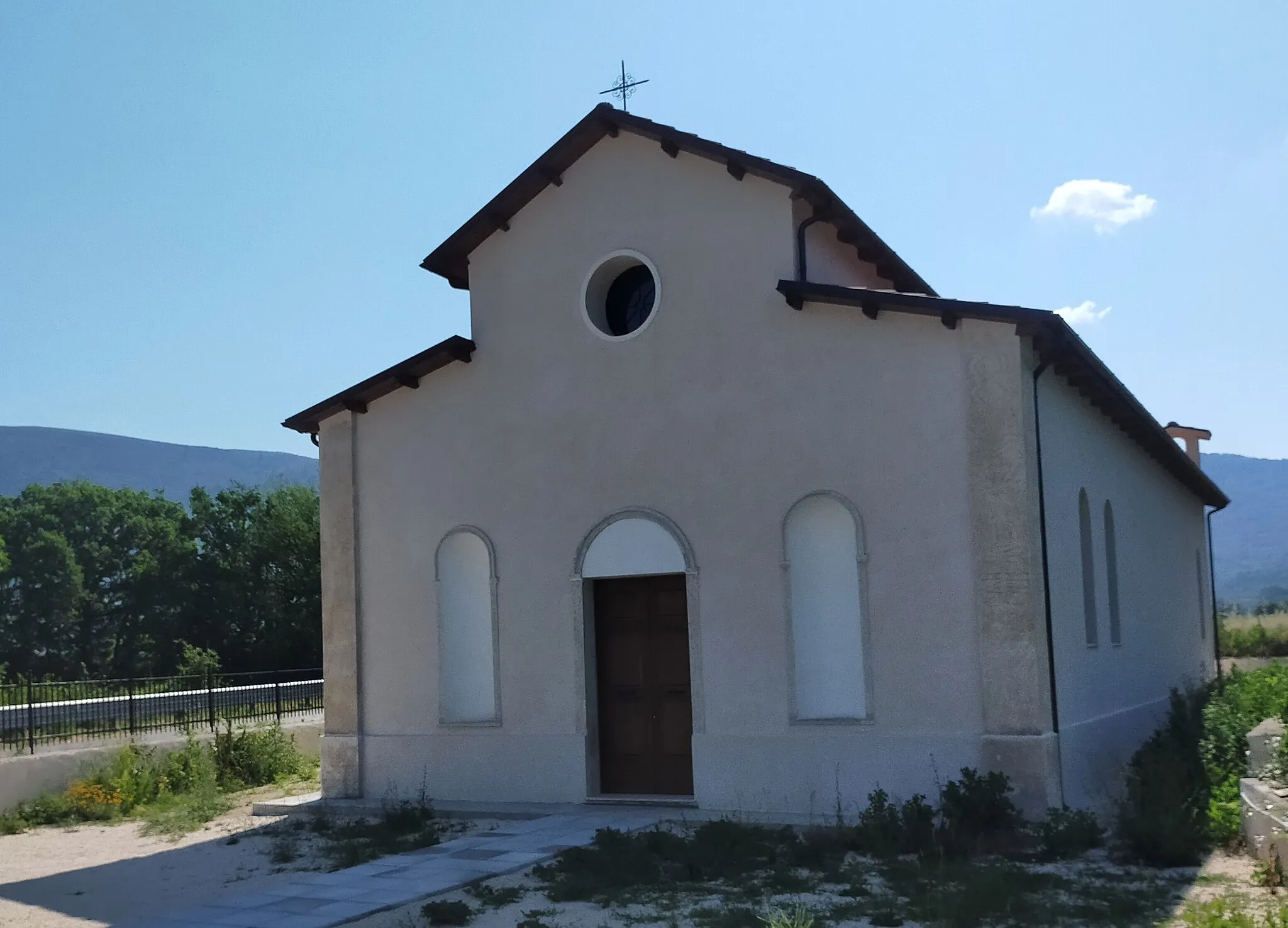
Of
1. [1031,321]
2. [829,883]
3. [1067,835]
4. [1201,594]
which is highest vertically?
[1031,321]

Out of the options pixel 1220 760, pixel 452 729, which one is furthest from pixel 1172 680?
pixel 452 729

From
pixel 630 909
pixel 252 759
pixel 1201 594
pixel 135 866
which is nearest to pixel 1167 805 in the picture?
pixel 630 909

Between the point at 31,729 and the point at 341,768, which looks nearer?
the point at 341,768

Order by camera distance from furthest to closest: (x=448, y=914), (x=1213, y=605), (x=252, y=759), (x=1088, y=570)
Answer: (x=1213, y=605), (x=252, y=759), (x=1088, y=570), (x=448, y=914)

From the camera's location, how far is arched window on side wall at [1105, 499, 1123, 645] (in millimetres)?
15492

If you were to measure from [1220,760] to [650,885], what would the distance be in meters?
7.43

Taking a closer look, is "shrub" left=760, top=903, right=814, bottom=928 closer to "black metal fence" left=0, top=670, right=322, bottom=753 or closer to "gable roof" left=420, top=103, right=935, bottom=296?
"gable roof" left=420, top=103, right=935, bottom=296

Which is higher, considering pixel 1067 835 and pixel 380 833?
pixel 1067 835

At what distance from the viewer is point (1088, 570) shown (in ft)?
46.4

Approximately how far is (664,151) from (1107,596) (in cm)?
754

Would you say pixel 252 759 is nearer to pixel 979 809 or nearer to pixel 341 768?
pixel 341 768

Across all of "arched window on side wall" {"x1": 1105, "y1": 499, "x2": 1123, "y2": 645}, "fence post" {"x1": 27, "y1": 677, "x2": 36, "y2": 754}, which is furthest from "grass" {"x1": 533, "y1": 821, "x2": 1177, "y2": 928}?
"fence post" {"x1": 27, "y1": 677, "x2": 36, "y2": 754}

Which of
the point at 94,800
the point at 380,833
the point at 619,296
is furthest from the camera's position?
the point at 94,800

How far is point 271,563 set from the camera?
53.8 metres
